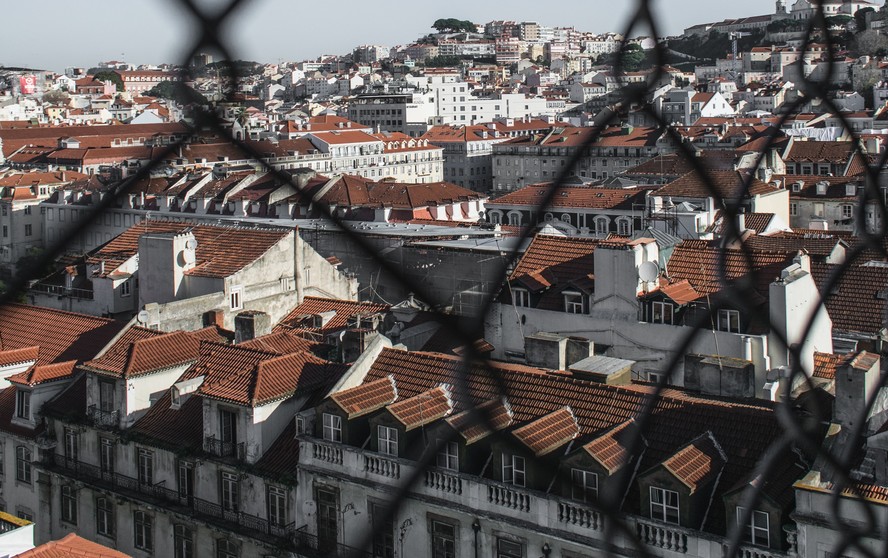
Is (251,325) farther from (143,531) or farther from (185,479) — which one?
(143,531)

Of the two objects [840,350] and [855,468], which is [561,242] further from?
[855,468]

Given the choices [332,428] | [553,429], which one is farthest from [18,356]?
[553,429]

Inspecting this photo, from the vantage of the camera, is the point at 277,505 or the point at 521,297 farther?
the point at 521,297

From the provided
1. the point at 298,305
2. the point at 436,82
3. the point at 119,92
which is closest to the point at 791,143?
the point at 298,305

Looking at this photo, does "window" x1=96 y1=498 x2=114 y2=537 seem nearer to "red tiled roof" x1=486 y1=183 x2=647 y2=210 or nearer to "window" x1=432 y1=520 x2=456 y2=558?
"window" x1=432 y1=520 x2=456 y2=558

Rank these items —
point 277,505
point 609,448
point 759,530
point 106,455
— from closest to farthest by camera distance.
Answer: point 759,530 < point 609,448 < point 277,505 < point 106,455

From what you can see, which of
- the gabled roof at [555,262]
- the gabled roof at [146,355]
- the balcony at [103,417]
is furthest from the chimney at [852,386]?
the balcony at [103,417]
